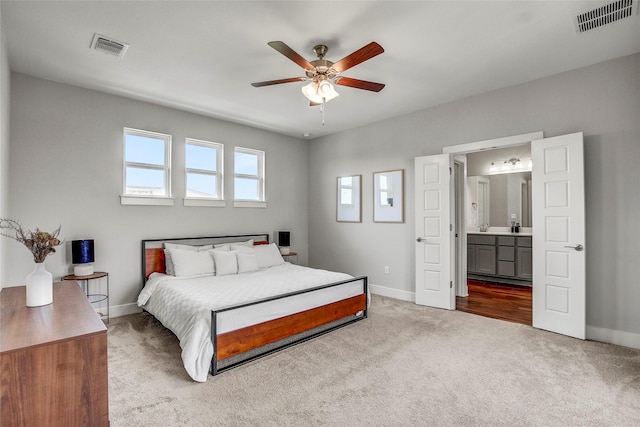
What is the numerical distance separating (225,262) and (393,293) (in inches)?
100

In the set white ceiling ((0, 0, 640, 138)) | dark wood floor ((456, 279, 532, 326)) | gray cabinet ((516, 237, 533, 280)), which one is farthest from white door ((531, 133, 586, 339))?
gray cabinet ((516, 237, 533, 280))

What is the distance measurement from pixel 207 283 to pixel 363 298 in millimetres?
1829


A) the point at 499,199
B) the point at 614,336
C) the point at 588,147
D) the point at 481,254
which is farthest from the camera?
the point at 499,199

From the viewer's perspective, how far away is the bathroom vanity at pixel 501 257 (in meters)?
5.56

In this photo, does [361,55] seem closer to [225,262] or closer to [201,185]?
[225,262]

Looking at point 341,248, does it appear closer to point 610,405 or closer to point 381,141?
point 381,141

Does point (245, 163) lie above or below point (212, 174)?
above

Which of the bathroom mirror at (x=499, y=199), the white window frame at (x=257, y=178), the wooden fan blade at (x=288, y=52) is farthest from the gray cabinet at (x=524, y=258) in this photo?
the wooden fan blade at (x=288, y=52)

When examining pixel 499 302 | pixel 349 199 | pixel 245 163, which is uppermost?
pixel 245 163

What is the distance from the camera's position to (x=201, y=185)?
16.0ft

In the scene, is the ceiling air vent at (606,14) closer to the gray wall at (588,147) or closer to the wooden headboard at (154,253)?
the gray wall at (588,147)

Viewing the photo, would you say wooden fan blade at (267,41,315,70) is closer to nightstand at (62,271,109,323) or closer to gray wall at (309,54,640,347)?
gray wall at (309,54,640,347)

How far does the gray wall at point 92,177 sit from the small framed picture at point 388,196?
7.65 feet

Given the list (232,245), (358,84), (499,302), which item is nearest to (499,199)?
(499,302)
